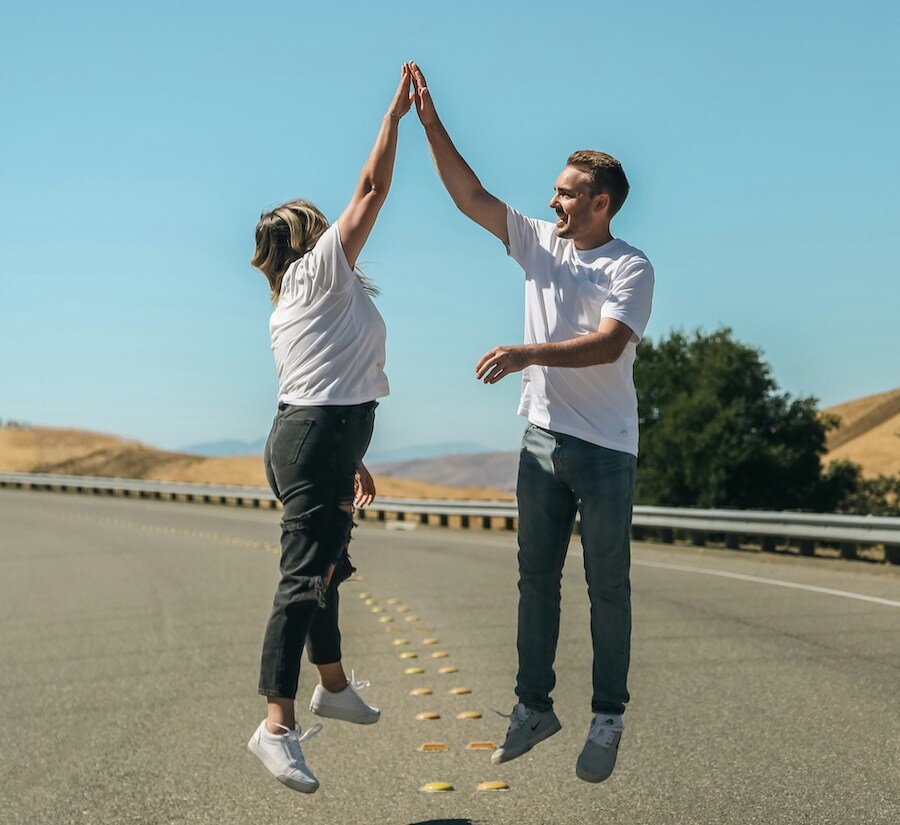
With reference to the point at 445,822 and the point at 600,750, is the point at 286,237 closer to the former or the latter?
the point at 600,750

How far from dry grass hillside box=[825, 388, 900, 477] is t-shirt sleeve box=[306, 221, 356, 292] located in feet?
234

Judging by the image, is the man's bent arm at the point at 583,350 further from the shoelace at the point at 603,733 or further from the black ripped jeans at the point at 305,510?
the shoelace at the point at 603,733

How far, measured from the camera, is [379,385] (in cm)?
441

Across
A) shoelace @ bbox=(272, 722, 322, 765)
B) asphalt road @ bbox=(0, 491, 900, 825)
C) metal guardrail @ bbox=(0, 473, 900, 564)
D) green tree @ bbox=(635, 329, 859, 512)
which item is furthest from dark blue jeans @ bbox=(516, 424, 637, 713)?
green tree @ bbox=(635, 329, 859, 512)

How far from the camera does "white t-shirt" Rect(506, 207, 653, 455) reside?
4273mm

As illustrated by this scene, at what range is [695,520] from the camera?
19.9 meters

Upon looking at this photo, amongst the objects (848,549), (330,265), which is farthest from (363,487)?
(848,549)

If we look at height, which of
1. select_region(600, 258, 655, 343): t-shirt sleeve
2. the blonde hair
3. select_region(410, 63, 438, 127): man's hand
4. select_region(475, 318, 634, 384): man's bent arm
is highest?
select_region(410, 63, 438, 127): man's hand

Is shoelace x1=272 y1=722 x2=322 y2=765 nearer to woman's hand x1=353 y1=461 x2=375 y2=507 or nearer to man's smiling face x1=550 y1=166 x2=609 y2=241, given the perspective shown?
woman's hand x1=353 y1=461 x2=375 y2=507

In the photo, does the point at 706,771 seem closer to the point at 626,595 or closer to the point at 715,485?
the point at 626,595

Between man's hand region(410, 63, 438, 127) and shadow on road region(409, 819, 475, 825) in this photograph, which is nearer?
man's hand region(410, 63, 438, 127)

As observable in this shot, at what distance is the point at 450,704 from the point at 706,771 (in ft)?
6.43

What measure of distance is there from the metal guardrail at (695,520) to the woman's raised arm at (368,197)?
12.5 metres

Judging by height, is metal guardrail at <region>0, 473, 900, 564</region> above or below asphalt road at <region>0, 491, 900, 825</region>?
above
